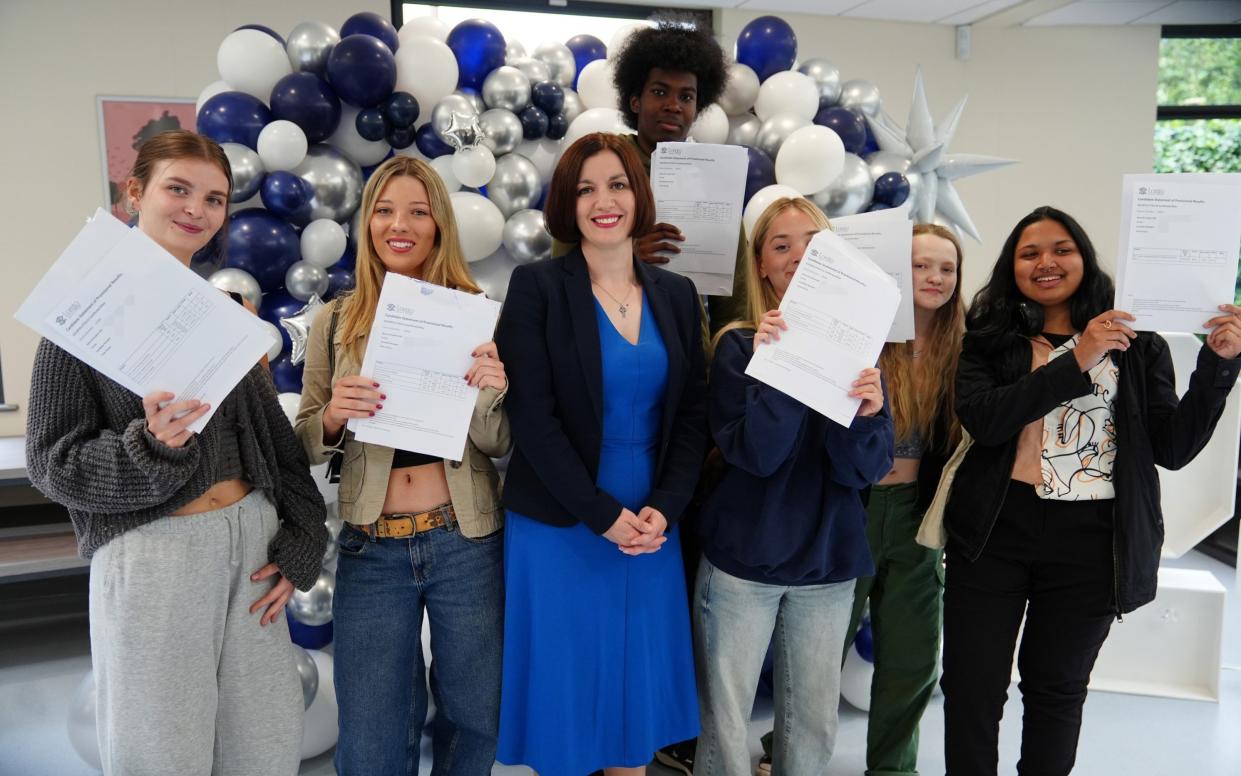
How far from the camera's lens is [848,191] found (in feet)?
11.5

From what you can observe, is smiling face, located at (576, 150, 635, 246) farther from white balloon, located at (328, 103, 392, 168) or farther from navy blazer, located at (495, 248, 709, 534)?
white balloon, located at (328, 103, 392, 168)

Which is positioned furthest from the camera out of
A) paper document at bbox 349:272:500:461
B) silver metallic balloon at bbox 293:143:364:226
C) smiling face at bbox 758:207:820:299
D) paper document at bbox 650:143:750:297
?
silver metallic balloon at bbox 293:143:364:226

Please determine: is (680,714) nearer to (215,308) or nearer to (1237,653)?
(215,308)

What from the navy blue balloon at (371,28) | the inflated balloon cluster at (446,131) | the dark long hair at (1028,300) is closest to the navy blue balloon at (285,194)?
the inflated balloon cluster at (446,131)

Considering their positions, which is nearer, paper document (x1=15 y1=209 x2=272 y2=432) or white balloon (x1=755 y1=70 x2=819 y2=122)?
paper document (x1=15 y1=209 x2=272 y2=432)

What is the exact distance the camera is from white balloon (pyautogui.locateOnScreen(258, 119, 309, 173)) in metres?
2.87

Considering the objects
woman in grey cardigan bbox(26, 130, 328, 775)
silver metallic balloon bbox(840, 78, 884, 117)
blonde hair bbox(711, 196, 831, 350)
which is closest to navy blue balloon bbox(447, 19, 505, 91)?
silver metallic balloon bbox(840, 78, 884, 117)

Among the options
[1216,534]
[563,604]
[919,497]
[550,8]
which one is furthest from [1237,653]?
[550,8]

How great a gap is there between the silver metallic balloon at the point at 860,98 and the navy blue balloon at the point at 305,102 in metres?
2.17

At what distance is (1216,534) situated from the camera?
16.4 feet

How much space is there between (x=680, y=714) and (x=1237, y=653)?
10.1 ft

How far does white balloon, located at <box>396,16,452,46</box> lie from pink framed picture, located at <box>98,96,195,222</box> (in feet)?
7.49

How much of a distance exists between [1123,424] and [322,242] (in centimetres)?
253

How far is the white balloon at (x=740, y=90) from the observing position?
11.4 ft
